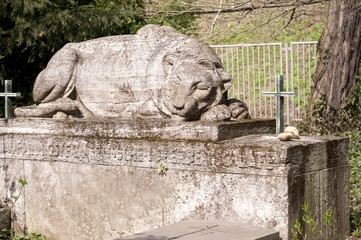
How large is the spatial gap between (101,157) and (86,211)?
61 centimetres

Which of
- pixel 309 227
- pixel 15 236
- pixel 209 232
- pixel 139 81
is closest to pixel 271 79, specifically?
pixel 139 81

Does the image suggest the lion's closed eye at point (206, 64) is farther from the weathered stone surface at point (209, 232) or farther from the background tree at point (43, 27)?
the background tree at point (43, 27)

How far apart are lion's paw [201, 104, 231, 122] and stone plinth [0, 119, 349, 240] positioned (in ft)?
0.72

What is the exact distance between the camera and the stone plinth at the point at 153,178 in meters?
4.66

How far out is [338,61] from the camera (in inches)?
398

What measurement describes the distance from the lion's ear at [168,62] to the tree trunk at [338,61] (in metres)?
5.16

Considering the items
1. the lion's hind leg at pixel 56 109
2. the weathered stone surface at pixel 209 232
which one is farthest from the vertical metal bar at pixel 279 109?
the lion's hind leg at pixel 56 109

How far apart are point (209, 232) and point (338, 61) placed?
6.51 metres

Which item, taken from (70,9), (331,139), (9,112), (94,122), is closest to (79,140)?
(94,122)

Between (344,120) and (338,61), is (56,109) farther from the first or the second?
(344,120)

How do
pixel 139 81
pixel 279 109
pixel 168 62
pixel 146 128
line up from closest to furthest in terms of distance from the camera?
1. pixel 279 109
2. pixel 146 128
3. pixel 168 62
4. pixel 139 81

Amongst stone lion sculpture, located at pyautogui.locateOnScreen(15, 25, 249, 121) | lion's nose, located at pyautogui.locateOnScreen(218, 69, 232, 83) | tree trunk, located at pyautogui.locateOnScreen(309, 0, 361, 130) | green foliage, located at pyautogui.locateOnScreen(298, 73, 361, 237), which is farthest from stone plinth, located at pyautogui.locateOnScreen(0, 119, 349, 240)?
tree trunk, located at pyautogui.locateOnScreen(309, 0, 361, 130)

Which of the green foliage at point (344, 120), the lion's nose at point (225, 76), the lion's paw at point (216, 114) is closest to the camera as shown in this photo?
the lion's paw at point (216, 114)

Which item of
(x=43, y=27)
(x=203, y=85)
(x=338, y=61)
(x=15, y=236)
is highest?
(x=43, y=27)
